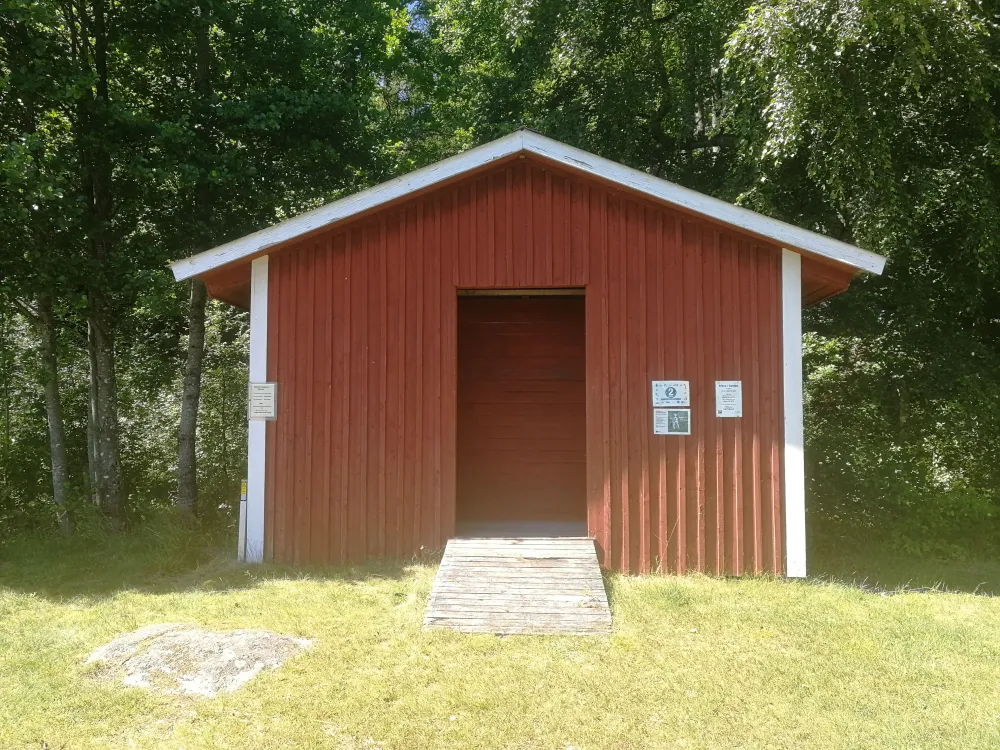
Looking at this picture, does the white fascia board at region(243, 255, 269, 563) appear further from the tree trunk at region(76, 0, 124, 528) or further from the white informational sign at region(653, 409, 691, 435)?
the white informational sign at region(653, 409, 691, 435)

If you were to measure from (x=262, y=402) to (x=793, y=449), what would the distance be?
15.3ft

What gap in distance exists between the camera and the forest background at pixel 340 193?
7883 millimetres

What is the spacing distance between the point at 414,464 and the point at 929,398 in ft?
22.9

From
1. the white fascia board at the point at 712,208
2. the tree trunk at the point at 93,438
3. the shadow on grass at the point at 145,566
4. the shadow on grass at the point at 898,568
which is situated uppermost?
the white fascia board at the point at 712,208

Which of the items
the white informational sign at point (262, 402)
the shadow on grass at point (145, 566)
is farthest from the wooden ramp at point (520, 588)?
the white informational sign at point (262, 402)

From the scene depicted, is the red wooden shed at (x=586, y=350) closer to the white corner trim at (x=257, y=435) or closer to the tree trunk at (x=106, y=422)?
the white corner trim at (x=257, y=435)

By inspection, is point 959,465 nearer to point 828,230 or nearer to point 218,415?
point 828,230

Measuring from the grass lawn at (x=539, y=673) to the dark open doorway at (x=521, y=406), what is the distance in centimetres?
288

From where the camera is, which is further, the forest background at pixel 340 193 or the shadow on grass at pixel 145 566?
the forest background at pixel 340 193

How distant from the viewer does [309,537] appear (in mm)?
6676

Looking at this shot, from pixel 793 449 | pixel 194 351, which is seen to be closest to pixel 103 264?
pixel 194 351

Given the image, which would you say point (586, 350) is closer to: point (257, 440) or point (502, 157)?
point (502, 157)

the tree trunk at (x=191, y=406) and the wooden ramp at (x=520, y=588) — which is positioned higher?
the tree trunk at (x=191, y=406)

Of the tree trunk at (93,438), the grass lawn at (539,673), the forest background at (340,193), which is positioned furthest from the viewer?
the tree trunk at (93,438)
